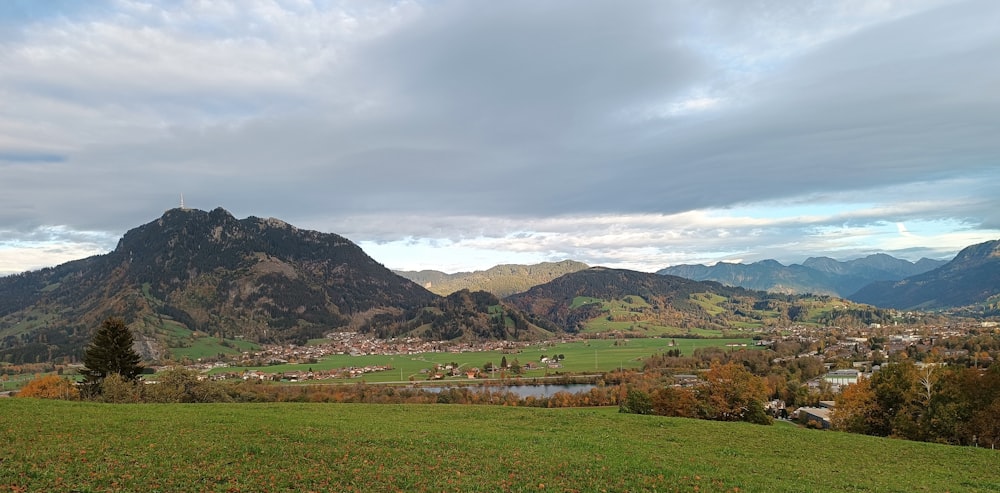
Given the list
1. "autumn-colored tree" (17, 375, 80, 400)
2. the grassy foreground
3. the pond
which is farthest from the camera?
the pond

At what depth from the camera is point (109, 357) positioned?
169 feet

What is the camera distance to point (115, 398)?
44.0 meters

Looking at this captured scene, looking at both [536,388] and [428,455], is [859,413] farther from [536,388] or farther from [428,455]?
[536,388]

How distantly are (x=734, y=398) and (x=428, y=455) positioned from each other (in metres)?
41.6

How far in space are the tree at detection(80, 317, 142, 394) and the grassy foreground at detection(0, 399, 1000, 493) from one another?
2190 centimetres

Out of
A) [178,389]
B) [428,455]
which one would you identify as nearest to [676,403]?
[428,455]

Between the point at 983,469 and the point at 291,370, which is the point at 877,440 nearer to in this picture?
the point at 983,469

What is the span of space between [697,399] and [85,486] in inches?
2054

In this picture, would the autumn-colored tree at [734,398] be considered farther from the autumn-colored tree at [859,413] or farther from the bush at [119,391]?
the bush at [119,391]

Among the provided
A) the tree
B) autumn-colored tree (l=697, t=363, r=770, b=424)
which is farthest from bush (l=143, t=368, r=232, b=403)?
autumn-colored tree (l=697, t=363, r=770, b=424)

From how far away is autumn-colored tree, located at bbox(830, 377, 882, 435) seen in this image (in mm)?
49406

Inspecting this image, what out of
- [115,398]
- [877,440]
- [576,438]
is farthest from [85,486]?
[877,440]

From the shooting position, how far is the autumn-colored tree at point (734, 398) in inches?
2046

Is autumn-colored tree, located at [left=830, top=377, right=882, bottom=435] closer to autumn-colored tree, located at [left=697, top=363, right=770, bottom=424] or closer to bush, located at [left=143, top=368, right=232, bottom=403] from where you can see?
autumn-colored tree, located at [left=697, top=363, right=770, bottom=424]
